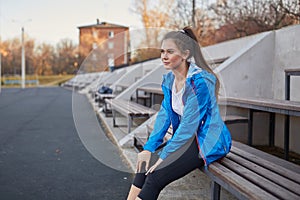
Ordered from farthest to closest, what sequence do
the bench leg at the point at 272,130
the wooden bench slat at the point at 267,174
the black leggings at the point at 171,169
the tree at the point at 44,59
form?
the tree at the point at 44,59 → the bench leg at the point at 272,130 → the black leggings at the point at 171,169 → the wooden bench slat at the point at 267,174

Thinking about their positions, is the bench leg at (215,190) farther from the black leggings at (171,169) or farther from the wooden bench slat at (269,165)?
the wooden bench slat at (269,165)

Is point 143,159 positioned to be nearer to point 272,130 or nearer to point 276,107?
point 276,107

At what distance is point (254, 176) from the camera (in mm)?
2037

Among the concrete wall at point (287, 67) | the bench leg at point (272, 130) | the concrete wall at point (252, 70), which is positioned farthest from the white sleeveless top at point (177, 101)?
the concrete wall at point (252, 70)

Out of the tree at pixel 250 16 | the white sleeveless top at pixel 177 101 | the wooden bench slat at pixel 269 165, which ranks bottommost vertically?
the wooden bench slat at pixel 269 165

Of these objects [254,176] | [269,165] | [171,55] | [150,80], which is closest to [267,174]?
[254,176]

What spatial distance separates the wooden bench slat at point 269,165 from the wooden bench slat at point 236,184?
275 mm

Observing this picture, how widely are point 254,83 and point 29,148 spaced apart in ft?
11.2

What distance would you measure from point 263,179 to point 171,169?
55 centimetres

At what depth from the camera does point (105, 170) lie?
404 cm

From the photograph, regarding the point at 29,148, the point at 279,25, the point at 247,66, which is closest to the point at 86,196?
the point at 29,148

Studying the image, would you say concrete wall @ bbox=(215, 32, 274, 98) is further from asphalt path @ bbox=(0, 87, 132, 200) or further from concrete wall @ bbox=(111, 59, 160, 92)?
concrete wall @ bbox=(111, 59, 160, 92)

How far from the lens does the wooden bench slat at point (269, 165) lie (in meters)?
2.03

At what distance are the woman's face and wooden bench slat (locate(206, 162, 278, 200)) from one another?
0.72 meters
